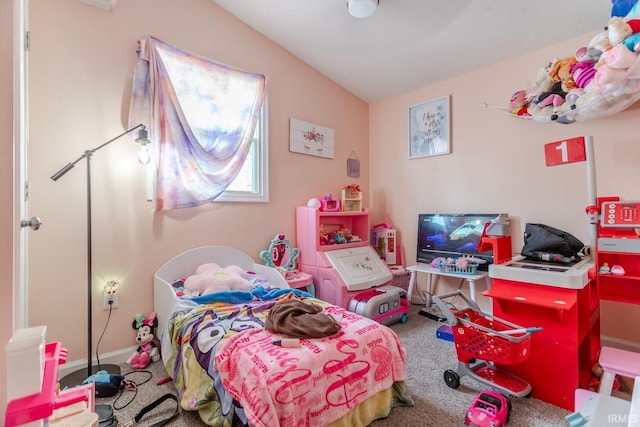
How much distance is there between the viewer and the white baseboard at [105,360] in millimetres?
1951

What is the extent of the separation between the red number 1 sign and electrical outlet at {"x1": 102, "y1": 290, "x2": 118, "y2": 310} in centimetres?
309

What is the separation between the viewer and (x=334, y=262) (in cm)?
288

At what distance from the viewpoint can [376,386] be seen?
148cm

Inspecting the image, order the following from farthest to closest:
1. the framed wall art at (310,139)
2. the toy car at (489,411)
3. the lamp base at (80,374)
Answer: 1. the framed wall art at (310,139)
2. the lamp base at (80,374)
3. the toy car at (489,411)

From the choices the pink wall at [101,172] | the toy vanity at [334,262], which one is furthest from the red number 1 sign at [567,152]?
the pink wall at [101,172]

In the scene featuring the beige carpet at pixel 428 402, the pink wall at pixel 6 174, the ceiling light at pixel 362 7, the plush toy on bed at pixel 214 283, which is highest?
the ceiling light at pixel 362 7

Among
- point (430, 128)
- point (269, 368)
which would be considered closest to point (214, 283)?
point (269, 368)

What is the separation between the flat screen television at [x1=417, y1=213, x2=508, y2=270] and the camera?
2908mm

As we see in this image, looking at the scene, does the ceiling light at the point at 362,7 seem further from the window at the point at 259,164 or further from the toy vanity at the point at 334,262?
the toy vanity at the point at 334,262

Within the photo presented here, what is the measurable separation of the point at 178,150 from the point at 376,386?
2.15 m

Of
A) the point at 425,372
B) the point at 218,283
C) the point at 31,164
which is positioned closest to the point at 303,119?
the point at 218,283

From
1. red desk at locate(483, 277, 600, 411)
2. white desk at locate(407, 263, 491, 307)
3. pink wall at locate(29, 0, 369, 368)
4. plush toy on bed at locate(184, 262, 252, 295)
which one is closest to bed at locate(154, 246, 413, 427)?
plush toy on bed at locate(184, 262, 252, 295)

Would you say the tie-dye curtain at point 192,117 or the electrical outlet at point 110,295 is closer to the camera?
the electrical outlet at point 110,295

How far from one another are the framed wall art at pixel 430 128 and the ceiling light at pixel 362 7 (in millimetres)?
1402
